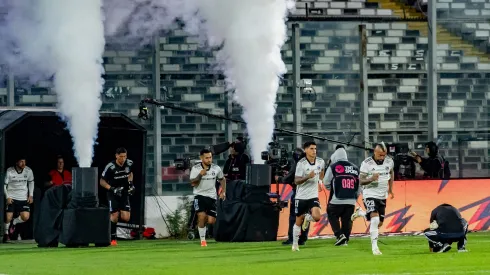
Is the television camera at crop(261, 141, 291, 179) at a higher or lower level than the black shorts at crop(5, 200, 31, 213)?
higher

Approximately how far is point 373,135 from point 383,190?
9230 millimetres

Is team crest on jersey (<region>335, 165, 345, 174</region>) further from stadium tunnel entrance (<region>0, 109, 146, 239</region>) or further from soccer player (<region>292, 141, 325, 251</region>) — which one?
stadium tunnel entrance (<region>0, 109, 146, 239</region>)

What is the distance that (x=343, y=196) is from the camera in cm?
2489

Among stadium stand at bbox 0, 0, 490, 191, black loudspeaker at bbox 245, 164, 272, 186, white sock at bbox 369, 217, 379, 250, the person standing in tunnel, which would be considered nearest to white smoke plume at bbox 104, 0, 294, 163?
stadium stand at bbox 0, 0, 490, 191

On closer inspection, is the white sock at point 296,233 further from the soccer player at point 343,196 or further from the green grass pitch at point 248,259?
the soccer player at point 343,196

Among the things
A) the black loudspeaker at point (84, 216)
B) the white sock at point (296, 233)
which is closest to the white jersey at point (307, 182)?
the white sock at point (296, 233)

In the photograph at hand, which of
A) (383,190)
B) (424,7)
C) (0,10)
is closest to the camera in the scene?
(383,190)

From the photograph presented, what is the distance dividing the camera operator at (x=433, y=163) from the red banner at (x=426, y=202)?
746 millimetres

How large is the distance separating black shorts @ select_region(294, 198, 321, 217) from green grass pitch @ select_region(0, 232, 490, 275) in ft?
2.15

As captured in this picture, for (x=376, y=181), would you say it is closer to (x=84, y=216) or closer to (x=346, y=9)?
(x=84, y=216)

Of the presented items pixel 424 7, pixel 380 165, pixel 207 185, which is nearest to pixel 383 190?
pixel 380 165

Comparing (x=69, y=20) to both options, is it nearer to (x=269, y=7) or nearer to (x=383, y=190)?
(x=269, y=7)

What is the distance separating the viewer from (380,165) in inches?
901

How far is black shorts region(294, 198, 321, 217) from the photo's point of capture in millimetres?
23906
